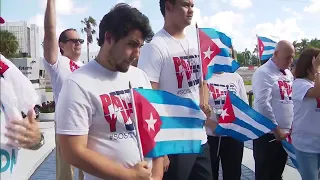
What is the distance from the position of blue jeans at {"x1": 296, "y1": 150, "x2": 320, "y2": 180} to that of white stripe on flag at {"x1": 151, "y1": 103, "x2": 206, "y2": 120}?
4.27 ft

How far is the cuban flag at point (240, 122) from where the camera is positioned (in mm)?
4184

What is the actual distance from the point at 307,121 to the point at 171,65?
1.50 metres

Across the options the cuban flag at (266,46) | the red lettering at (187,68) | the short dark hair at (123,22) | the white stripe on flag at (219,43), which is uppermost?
the cuban flag at (266,46)

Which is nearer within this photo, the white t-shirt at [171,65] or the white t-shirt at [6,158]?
the white t-shirt at [6,158]

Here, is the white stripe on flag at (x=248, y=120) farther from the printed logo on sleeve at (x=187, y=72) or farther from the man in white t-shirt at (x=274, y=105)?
the printed logo on sleeve at (x=187, y=72)

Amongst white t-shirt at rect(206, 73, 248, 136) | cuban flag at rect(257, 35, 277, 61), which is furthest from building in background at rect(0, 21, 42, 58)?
white t-shirt at rect(206, 73, 248, 136)

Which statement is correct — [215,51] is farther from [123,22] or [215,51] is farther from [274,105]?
[123,22]

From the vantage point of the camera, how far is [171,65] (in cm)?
315

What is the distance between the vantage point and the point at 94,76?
2.14 m

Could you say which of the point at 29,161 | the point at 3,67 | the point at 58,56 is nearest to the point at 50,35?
the point at 58,56

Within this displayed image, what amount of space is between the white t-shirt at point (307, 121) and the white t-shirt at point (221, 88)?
0.68 meters

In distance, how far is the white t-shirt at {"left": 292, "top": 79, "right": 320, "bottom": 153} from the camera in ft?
12.6

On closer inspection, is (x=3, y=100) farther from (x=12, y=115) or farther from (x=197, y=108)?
(x=197, y=108)

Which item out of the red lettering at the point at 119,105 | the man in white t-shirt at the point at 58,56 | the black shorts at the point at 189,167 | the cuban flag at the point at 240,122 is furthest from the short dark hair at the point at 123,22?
the cuban flag at the point at 240,122
